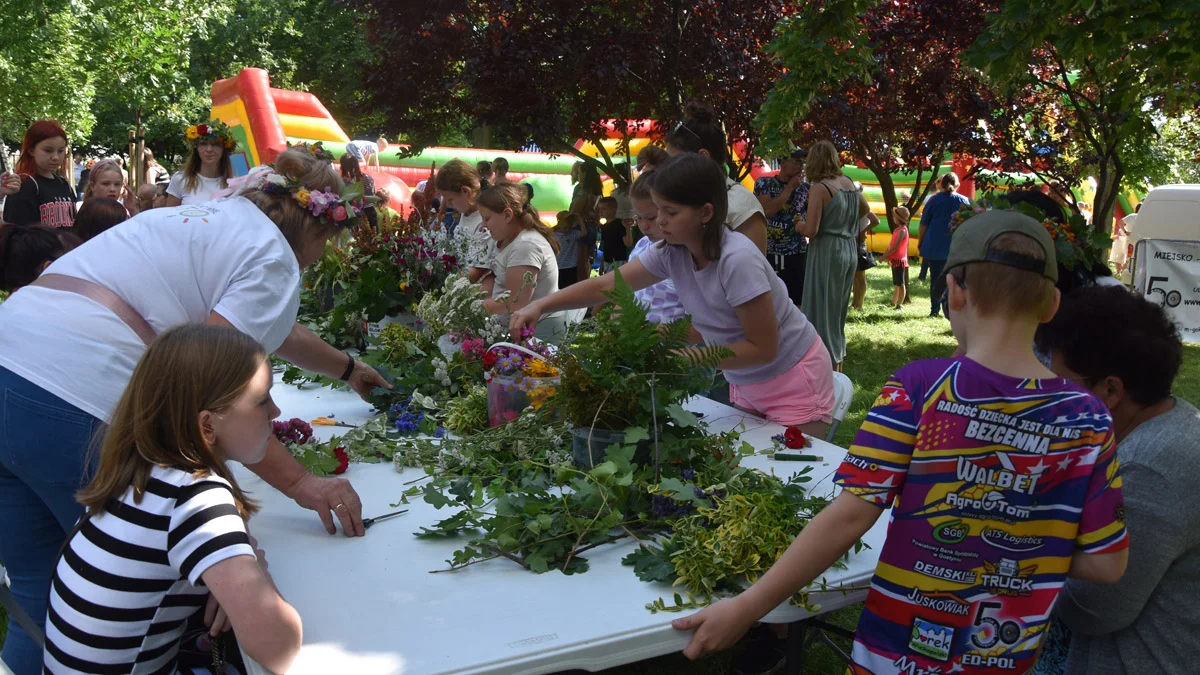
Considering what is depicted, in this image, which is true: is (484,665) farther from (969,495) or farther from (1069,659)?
(1069,659)

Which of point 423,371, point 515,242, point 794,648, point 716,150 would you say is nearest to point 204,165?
point 515,242

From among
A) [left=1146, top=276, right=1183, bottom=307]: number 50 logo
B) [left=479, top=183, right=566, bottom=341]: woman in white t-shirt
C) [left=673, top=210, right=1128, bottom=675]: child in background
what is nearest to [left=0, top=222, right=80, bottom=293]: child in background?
[left=479, top=183, right=566, bottom=341]: woman in white t-shirt

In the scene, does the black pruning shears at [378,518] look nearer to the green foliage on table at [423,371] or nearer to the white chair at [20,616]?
the white chair at [20,616]

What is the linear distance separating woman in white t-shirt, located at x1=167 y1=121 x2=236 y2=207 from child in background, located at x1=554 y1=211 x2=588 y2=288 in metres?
2.92

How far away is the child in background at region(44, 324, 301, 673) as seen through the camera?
1532 millimetres

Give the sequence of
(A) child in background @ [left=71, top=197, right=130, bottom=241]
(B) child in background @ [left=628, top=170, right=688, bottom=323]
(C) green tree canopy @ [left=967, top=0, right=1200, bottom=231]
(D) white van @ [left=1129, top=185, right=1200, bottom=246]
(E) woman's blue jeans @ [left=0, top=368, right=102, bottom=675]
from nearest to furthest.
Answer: (E) woman's blue jeans @ [left=0, top=368, right=102, bottom=675] → (C) green tree canopy @ [left=967, top=0, right=1200, bottom=231] → (B) child in background @ [left=628, top=170, right=688, bottom=323] → (A) child in background @ [left=71, top=197, right=130, bottom=241] → (D) white van @ [left=1129, top=185, right=1200, bottom=246]

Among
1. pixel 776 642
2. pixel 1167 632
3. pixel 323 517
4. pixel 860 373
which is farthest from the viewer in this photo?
pixel 860 373

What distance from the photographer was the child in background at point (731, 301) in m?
2.70

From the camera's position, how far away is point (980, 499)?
144 cm

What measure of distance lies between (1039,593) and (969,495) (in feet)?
0.70

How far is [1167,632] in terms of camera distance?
165 cm

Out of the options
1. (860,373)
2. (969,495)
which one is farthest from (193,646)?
(860,373)

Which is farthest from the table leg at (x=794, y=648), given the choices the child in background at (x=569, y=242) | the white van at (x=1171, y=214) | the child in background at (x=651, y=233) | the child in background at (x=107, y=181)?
the white van at (x=1171, y=214)

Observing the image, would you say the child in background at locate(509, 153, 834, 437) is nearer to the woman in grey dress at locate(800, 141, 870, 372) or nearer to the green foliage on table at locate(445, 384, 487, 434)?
the green foliage on table at locate(445, 384, 487, 434)
